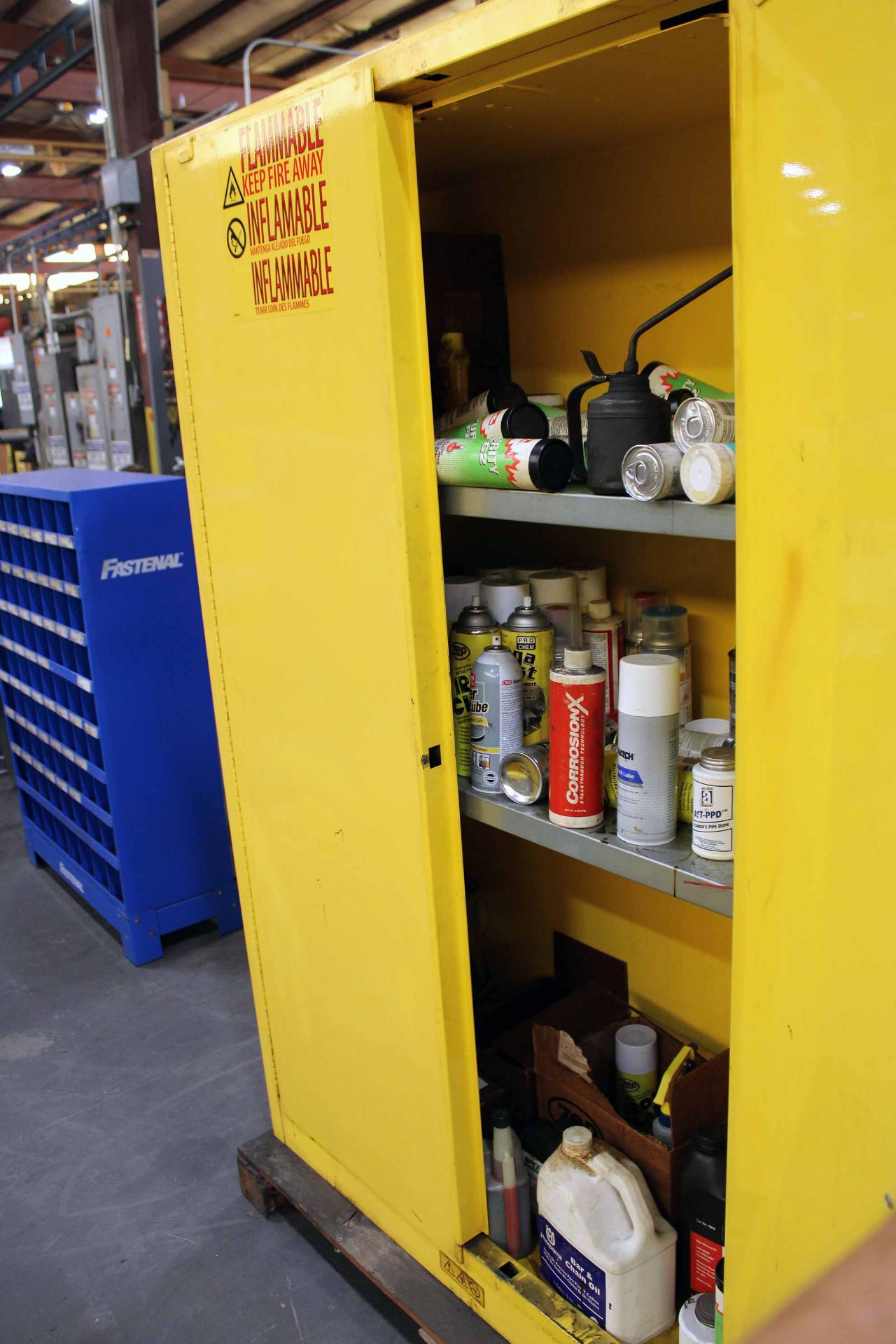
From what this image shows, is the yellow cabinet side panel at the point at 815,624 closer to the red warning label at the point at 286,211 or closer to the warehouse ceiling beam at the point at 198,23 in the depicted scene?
the red warning label at the point at 286,211

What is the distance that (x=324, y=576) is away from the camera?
5.11 ft

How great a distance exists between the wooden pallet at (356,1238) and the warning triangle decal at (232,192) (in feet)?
5.57

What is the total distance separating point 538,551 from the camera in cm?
192

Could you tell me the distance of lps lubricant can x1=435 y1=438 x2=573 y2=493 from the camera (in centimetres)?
129

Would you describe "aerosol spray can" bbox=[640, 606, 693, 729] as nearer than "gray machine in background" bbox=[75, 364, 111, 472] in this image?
Yes

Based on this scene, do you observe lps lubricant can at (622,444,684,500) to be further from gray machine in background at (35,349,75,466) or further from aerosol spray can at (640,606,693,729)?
gray machine in background at (35,349,75,466)

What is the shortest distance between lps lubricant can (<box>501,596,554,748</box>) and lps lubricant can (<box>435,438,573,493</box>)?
0.20 meters

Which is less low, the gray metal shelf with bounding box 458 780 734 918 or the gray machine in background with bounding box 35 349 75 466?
the gray machine in background with bounding box 35 349 75 466

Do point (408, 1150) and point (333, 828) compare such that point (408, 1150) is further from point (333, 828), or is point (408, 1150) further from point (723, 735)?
point (723, 735)

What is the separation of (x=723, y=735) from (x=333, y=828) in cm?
66

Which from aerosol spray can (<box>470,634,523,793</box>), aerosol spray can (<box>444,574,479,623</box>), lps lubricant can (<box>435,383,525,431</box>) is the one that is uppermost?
lps lubricant can (<box>435,383,525,431</box>)

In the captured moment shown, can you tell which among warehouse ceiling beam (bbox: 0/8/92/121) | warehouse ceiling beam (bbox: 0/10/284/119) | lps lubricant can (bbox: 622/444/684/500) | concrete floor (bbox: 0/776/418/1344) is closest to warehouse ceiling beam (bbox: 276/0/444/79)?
warehouse ceiling beam (bbox: 0/10/284/119)

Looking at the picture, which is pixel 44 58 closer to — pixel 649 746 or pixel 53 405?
pixel 53 405

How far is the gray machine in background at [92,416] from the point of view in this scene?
23.4 feet
